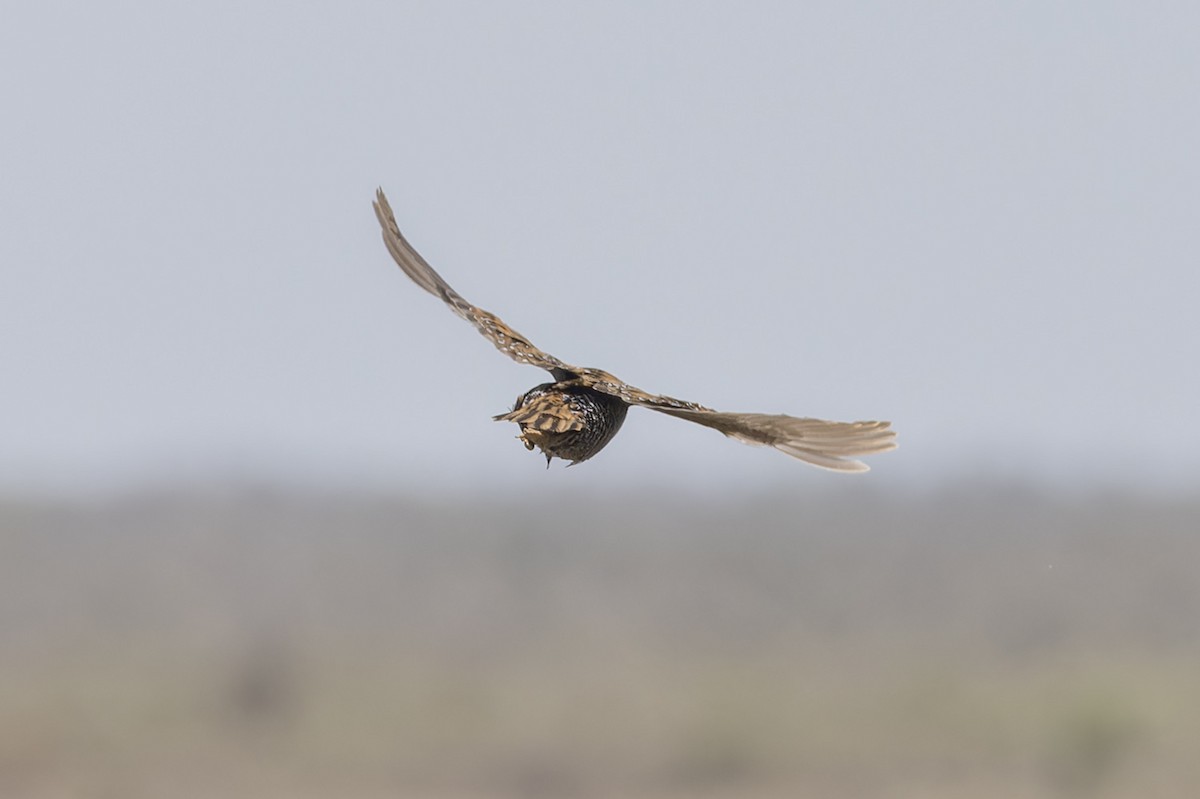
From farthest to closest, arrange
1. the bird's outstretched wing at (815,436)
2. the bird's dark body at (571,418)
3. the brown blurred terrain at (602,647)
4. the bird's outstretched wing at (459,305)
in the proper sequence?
the brown blurred terrain at (602,647) → the bird's outstretched wing at (459,305) → the bird's outstretched wing at (815,436) → the bird's dark body at (571,418)

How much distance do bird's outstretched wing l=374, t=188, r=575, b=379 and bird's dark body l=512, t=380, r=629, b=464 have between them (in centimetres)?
28

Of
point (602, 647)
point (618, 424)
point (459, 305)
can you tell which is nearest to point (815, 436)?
point (618, 424)

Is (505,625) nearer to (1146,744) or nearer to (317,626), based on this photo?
(317,626)

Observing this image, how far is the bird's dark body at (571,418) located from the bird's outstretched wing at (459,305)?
0.93ft

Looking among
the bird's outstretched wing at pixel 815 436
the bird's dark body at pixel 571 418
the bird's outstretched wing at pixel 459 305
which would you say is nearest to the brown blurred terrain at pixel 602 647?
the bird's outstretched wing at pixel 459 305

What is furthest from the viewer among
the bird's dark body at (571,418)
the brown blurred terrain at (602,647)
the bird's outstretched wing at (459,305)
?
the brown blurred terrain at (602,647)

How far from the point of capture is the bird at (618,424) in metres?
12.0

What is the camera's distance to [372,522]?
401 feet

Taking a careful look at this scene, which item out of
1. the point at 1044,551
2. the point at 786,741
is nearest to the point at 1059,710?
the point at 786,741

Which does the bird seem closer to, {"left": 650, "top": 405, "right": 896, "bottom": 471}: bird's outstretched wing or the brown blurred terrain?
{"left": 650, "top": 405, "right": 896, "bottom": 471}: bird's outstretched wing

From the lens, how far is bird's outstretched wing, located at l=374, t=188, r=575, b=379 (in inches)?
528

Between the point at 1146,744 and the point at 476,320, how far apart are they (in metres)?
45.8

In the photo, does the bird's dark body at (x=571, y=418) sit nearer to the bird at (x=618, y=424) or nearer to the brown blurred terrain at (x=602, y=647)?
the bird at (x=618, y=424)

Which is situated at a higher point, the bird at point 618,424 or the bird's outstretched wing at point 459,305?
the bird's outstretched wing at point 459,305
